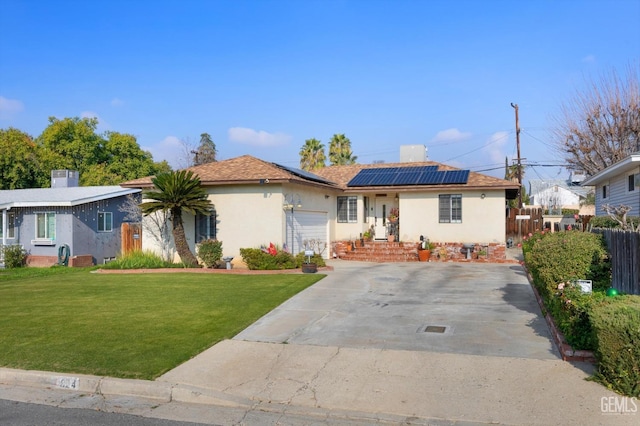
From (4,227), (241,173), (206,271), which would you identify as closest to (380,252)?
(241,173)

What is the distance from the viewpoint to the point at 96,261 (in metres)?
22.7

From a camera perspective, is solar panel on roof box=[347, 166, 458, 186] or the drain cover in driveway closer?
the drain cover in driveway

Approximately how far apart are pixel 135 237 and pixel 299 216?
24.2 feet

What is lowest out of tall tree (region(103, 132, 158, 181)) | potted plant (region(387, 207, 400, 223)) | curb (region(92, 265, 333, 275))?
curb (region(92, 265, 333, 275))

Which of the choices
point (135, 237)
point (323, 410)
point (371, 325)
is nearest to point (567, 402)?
point (323, 410)

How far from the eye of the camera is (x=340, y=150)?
49531 mm

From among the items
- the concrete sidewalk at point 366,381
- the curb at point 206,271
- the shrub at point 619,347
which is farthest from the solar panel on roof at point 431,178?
the shrub at point 619,347

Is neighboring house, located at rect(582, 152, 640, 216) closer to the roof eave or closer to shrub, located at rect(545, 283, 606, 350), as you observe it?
the roof eave

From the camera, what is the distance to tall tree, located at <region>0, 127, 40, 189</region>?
35.1 metres

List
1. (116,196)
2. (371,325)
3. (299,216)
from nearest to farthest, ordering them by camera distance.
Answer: (371,325) → (299,216) → (116,196)

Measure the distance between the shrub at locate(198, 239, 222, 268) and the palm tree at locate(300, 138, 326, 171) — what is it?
107 ft

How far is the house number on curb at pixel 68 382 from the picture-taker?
6.38 metres

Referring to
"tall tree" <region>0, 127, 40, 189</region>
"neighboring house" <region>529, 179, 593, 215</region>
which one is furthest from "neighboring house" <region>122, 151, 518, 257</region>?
"neighboring house" <region>529, 179, 593, 215</region>

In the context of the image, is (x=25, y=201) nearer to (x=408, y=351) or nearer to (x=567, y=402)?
(x=408, y=351)
